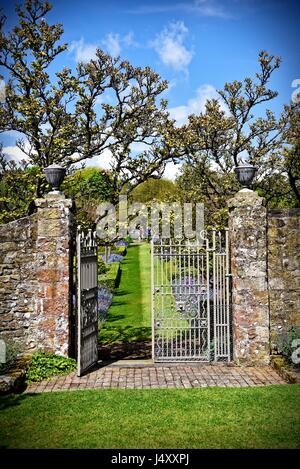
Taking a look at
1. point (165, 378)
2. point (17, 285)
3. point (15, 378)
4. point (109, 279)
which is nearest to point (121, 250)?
point (109, 279)

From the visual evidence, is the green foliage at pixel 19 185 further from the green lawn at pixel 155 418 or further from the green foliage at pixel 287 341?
the green foliage at pixel 287 341

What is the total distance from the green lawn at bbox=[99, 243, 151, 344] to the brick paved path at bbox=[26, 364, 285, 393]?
10.7 ft

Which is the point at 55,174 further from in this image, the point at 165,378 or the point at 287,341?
the point at 287,341

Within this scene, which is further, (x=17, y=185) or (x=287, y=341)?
(x=17, y=185)

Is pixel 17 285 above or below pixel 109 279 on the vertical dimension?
above

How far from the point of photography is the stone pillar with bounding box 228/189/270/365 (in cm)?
958

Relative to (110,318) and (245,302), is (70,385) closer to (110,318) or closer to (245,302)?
(245,302)

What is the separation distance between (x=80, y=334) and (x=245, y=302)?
10.9 feet

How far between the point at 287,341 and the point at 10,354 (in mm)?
5354

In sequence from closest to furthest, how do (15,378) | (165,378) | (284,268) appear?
(15,378)
(165,378)
(284,268)

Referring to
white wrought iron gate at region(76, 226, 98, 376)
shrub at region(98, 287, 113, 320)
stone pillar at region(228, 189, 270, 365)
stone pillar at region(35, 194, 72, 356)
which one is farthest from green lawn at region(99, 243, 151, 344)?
stone pillar at region(228, 189, 270, 365)

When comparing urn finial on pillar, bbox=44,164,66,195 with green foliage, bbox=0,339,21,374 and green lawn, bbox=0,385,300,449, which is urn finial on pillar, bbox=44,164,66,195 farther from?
green lawn, bbox=0,385,300,449

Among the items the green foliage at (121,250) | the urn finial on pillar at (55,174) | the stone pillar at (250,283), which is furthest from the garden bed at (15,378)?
the green foliage at (121,250)

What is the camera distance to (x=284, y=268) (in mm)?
9828
